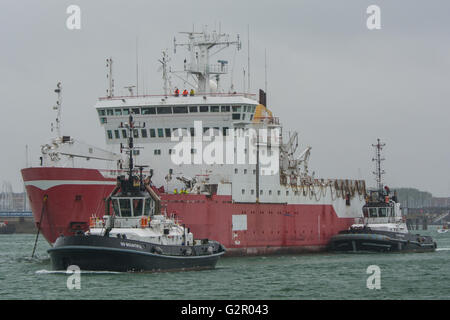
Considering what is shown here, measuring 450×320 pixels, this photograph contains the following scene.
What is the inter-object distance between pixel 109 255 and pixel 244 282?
5252mm

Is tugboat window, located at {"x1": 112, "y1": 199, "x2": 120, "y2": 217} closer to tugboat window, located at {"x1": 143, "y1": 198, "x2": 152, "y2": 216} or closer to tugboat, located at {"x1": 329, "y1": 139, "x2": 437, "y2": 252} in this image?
tugboat window, located at {"x1": 143, "y1": 198, "x2": 152, "y2": 216}

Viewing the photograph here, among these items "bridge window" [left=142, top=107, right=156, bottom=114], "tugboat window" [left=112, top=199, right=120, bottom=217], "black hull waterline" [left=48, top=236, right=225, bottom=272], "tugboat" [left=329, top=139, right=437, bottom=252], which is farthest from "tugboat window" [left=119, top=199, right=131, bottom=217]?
"tugboat" [left=329, top=139, right=437, bottom=252]

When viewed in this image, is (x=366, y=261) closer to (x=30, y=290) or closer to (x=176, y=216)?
(x=176, y=216)

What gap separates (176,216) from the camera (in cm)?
4341

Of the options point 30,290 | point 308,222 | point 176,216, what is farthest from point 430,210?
point 30,290

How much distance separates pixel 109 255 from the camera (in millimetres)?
32656

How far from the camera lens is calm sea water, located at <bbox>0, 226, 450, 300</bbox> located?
29.7 m

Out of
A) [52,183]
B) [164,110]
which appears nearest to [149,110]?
[164,110]

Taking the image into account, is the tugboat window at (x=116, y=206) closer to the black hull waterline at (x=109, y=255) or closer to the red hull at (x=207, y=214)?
the black hull waterline at (x=109, y=255)

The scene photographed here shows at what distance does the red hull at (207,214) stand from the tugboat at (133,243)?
15.5ft

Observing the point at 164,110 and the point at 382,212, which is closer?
the point at 164,110

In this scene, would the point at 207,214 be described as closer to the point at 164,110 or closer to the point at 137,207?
the point at 164,110

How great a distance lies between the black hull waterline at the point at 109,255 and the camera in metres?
32.4

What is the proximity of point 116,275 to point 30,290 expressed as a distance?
3556 millimetres
